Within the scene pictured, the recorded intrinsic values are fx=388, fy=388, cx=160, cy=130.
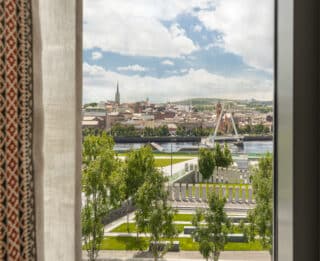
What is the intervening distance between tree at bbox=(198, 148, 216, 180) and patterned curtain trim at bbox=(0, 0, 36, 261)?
51 centimetres

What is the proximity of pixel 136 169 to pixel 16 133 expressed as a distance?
0.45 meters

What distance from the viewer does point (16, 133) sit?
0.67 metres

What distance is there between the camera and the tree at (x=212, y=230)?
1.06 meters

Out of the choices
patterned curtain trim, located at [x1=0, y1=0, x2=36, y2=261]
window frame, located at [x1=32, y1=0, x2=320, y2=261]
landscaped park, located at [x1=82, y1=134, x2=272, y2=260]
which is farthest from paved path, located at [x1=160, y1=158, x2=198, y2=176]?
patterned curtain trim, located at [x1=0, y1=0, x2=36, y2=261]

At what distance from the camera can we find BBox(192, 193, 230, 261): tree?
1.06 m

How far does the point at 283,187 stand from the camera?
0.93 metres

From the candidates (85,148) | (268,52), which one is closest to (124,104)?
(85,148)

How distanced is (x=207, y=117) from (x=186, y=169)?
155 mm

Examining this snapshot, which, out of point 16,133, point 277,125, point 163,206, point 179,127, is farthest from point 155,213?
point 16,133

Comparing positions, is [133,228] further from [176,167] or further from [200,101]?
[200,101]

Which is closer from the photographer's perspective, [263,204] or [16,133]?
[16,133]

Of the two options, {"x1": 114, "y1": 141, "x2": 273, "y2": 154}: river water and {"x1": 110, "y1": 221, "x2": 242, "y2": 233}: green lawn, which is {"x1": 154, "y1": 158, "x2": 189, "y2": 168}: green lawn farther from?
{"x1": 110, "y1": 221, "x2": 242, "y2": 233}: green lawn

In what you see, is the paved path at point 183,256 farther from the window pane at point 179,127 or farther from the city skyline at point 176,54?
the city skyline at point 176,54

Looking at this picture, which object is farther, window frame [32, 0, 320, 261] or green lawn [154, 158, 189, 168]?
green lawn [154, 158, 189, 168]
